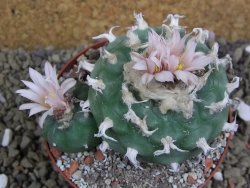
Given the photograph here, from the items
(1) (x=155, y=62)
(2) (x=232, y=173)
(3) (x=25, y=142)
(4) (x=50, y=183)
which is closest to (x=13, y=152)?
(3) (x=25, y=142)

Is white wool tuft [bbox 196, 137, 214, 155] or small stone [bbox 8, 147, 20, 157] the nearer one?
white wool tuft [bbox 196, 137, 214, 155]

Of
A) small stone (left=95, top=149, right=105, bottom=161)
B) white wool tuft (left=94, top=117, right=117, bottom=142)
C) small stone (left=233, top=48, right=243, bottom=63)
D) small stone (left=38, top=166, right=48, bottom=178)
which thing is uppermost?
white wool tuft (left=94, top=117, right=117, bottom=142)

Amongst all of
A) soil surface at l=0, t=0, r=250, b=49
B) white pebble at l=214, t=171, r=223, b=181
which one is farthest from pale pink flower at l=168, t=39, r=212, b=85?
soil surface at l=0, t=0, r=250, b=49

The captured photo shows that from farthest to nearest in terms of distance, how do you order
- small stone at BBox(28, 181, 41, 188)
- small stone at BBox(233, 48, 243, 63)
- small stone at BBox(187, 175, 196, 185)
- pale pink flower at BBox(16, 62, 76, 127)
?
small stone at BBox(233, 48, 243, 63)
small stone at BBox(28, 181, 41, 188)
small stone at BBox(187, 175, 196, 185)
pale pink flower at BBox(16, 62, 76, 127)

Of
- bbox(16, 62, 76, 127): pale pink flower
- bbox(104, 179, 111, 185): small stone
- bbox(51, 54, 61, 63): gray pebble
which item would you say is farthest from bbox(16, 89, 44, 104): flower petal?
bbox(51, 54, 61, 63): gray pebble

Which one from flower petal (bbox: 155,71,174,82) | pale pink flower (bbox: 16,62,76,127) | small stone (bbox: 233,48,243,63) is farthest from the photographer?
small stone (bbox: 233,48,243,63)

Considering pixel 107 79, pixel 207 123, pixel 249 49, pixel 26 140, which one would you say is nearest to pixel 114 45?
pixel 107 79

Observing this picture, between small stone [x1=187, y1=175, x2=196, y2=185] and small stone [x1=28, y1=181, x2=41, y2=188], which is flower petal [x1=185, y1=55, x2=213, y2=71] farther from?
small stone [x1=28, y1=181, x2=41, y2=188]

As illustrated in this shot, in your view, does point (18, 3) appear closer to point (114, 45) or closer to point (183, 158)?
point (114, 45)

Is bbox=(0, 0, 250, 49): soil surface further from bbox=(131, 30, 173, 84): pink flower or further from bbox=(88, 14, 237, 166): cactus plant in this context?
bbox=(131, 30, 173, 84): pink flower

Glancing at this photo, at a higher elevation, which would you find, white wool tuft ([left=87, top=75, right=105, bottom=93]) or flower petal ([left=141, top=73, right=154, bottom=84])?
flower petal ([left=141, top=73, right=154, bottom=84])
